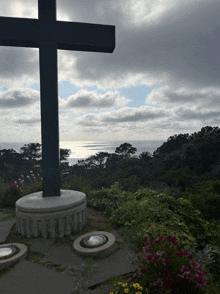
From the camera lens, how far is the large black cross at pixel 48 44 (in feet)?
15.8

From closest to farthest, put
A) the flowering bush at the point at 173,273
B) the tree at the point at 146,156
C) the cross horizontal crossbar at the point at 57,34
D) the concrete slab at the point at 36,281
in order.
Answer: the flowering bush at the point at 173,273
the concrete slab at the point at 36,281
the cross horizontal crossbar at the point at 57,34
the tree at the point at 146,156

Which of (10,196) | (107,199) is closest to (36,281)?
(107,199)

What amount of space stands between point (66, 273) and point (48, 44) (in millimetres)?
4724

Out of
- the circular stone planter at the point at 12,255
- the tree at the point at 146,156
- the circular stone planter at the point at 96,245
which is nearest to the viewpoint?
the circular stone planter at the point at 12,255

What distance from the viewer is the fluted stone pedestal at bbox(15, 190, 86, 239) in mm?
4054

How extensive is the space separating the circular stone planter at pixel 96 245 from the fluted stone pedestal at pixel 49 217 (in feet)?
1.92

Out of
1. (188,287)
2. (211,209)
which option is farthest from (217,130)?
(188,287)

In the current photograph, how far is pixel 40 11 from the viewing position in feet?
16.0

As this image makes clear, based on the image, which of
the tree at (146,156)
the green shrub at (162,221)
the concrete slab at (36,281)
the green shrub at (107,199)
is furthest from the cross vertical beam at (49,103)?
the tree at (146,156)

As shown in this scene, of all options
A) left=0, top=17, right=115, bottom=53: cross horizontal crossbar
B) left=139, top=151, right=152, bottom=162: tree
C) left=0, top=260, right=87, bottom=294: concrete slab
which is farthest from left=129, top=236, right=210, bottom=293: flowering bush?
left=139, top=151, right=152, bottom=162: tree

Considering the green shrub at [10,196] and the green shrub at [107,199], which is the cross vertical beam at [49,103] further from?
the green shrub at [10,196]

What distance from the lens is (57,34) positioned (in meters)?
4.92

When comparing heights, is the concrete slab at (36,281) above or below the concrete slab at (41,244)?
above

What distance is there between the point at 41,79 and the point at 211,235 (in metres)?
4.83
